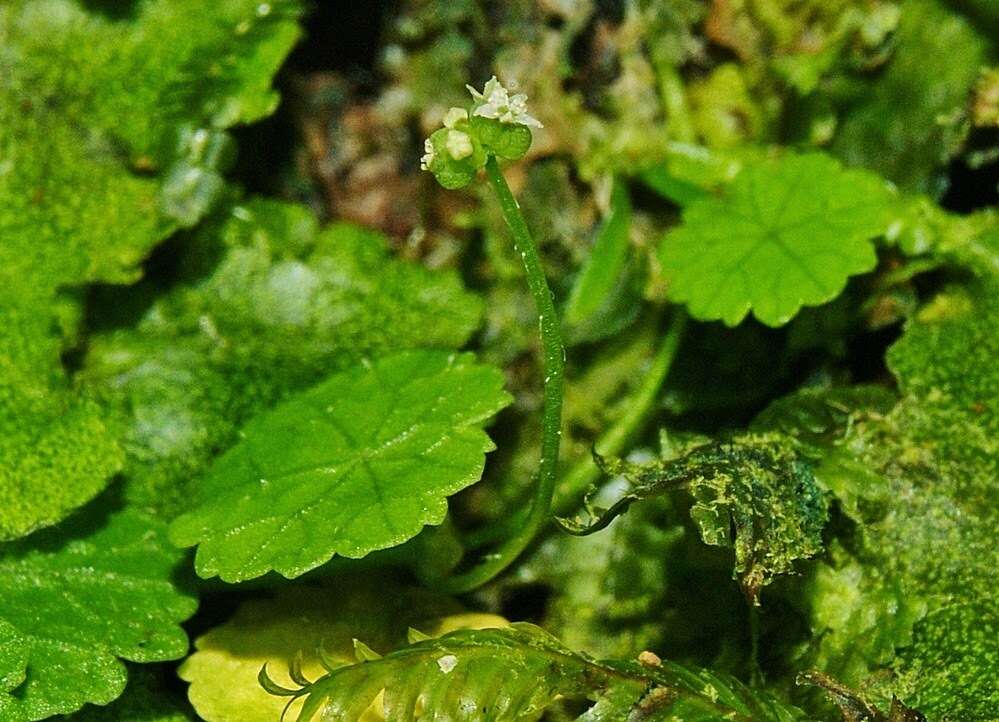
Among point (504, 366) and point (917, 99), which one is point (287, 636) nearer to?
point (504, 366)

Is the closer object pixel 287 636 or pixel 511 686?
pixel 511 686

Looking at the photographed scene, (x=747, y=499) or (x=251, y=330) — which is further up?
(x=747, y=499)

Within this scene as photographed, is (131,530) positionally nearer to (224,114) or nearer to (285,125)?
(224,114)

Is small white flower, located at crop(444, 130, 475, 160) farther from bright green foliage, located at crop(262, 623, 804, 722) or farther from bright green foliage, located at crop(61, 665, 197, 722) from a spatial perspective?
bright green foliage, located at crop(61, 665, 197, 722)

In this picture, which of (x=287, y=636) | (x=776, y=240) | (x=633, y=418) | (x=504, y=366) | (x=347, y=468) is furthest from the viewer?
(x=504, y=366)

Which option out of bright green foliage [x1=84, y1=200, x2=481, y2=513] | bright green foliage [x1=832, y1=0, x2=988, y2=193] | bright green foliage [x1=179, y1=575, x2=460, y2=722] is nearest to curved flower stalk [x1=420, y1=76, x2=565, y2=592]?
bright green foliage [x1=179, y1=575, x2=460, y2=722]

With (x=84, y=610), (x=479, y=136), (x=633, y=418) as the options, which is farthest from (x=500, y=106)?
(x=84, y=610)

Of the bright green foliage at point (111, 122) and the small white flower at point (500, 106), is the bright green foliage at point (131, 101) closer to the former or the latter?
the bright green foliage at point (111, 122)

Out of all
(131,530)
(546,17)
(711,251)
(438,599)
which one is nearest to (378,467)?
(438,599)
